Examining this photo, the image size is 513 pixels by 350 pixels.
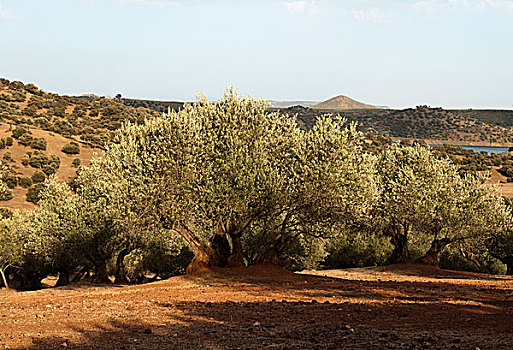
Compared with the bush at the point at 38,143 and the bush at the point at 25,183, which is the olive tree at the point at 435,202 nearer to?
the bush at the point at 25,183

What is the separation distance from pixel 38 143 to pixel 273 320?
273ft

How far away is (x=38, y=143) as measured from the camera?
84.8m

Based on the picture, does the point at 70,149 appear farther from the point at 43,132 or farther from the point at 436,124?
the point at 436,124

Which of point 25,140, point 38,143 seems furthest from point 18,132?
point 38,143

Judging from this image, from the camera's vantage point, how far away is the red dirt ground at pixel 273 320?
31.3ft

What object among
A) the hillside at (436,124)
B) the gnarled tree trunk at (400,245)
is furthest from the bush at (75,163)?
the hillside at (436,124)

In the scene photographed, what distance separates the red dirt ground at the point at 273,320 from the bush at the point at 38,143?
74.6 metres

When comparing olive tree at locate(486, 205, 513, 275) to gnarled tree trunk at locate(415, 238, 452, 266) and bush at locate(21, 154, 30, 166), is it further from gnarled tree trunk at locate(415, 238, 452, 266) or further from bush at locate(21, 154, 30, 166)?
bush at locate(21, 154, 30, 166)

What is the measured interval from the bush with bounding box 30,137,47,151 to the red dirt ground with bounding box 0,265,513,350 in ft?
245

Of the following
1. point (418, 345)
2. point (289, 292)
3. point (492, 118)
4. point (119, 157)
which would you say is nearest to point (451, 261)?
point (289, 292)

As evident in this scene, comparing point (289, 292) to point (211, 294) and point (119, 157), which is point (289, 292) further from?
point (119, 157)

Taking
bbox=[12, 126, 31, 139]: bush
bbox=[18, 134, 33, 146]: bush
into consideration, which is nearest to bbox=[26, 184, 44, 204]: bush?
bbox=[18, 134, 33, 146]: bush

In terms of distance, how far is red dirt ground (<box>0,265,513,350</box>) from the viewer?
9.53 meters

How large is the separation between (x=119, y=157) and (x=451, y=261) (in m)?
33.3
